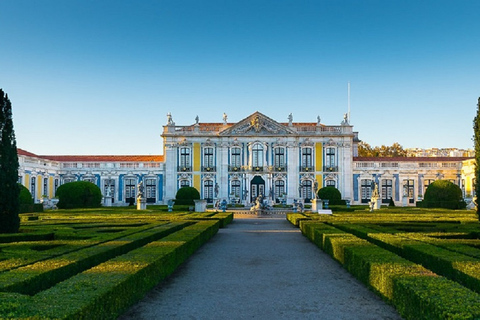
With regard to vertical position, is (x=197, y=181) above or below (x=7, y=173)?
above

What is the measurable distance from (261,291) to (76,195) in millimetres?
26038

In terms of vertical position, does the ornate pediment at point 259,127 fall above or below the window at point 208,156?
above

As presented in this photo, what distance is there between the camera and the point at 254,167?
138ft

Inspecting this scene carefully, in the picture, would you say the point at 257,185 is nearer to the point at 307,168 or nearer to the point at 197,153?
the point at 307,168

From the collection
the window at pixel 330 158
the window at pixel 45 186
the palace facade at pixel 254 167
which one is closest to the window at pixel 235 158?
the palace facade at pixel 254 167

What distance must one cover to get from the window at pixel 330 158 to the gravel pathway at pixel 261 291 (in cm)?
3088

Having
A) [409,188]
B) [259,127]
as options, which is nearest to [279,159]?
[259,127]

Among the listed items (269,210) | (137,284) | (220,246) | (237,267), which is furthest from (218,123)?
(137,284)

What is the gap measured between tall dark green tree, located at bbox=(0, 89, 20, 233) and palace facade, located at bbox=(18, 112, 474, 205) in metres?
29.8

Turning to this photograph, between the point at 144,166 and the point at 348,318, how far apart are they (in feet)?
124

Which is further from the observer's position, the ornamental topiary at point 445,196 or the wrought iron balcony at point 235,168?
the wrought iron balcony at point 235,168

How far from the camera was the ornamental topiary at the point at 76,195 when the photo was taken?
102 feet

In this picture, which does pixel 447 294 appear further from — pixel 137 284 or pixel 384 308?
pixel 137 284

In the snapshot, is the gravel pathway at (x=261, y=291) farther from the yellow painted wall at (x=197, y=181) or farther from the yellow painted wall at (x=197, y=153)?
the yellow painted wall at (x=197, y=153)
